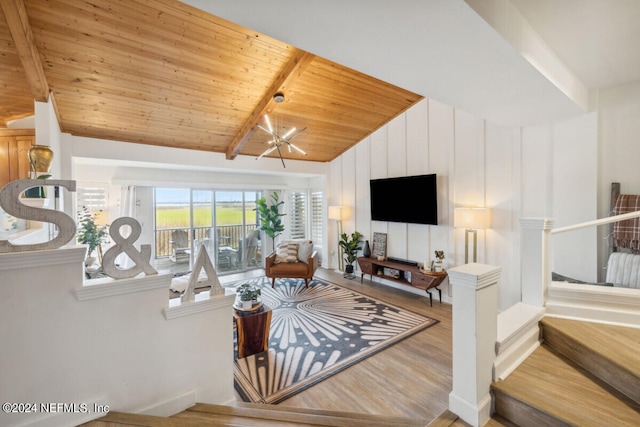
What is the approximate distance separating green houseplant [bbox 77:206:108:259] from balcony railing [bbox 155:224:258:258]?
104 cm

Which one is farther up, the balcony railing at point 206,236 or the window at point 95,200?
the window at point 95,200

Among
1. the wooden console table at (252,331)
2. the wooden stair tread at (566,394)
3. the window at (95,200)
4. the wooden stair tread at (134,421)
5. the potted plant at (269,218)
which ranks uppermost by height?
the window at (95,200)

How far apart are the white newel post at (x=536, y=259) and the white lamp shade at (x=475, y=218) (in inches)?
56.3

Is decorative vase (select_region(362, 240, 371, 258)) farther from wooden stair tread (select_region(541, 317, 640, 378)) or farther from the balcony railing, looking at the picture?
wooden stair tread (select_region(541, 317, 640, 378))

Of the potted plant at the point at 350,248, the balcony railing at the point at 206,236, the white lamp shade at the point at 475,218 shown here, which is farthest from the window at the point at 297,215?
the white lamp shade at the point at 475,218

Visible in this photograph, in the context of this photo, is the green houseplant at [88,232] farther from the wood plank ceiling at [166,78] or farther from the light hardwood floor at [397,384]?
the light hardwood floor at [397,384]

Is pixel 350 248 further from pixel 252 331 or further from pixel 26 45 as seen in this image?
pixel 26 45

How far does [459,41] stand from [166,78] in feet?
10.3

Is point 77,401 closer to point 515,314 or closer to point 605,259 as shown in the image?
point 515,314

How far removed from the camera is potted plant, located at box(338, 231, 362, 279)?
18.8 feet

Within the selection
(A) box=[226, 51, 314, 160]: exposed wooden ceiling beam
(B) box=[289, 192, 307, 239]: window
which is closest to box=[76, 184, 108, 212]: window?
(A) box=[226, 51, 314, 160]: exposed wooden ceiling beam

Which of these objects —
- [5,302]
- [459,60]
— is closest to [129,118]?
[5,302]

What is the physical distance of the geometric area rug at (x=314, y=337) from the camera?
2.49 metres

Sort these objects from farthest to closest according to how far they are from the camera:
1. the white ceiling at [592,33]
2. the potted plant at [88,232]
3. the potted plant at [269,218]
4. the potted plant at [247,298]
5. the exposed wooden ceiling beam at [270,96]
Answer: the potted plant at [269,218]
the potted plant at [88,232]
the exposed wooden ceiling beam at [270,96]
the potted plant at [247,298]
the white ceiling at [592,33]
